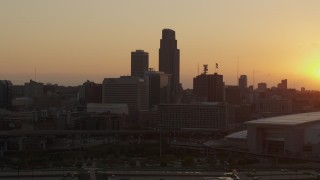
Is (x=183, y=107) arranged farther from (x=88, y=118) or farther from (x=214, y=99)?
(x=214, y=99)

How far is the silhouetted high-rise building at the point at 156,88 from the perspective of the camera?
74938mm

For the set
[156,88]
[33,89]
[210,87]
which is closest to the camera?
[156,88]

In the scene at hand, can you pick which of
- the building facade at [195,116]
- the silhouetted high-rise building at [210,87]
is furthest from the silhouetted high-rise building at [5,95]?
the silhouetted high-rise building at [210,87]

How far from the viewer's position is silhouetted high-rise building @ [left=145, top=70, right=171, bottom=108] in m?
74.9

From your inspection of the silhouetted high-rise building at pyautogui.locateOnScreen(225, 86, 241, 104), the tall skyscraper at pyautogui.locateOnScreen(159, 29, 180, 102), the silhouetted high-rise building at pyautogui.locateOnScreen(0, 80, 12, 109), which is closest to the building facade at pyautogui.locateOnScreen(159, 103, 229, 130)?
the silhouetted high-rise building at pyautogui.locateOnScreen(0, 80, 12, 109)

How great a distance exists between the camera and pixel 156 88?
250ft

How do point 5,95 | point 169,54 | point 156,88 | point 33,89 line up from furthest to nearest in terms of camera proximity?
1. point 169,54
2. point 33,89
3. point 156,88
4. point 5,95

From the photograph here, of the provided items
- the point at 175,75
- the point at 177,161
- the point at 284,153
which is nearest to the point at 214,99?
the point at 175,75

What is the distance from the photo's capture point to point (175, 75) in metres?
97.8

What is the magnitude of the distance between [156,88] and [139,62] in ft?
73.0

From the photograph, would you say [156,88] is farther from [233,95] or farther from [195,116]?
[195,116]

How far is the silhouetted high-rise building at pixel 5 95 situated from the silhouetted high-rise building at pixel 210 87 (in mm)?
25253

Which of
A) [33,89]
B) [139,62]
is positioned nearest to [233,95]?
[139,62]

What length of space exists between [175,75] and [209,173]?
77697mm
